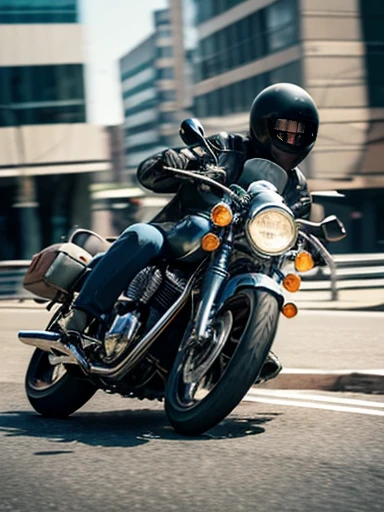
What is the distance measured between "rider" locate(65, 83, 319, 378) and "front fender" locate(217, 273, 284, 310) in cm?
47

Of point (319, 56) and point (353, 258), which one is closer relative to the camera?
point (353, 258)

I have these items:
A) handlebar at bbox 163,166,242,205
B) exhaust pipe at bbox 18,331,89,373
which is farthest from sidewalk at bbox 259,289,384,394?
handlebar at bbox 163,166,242,205

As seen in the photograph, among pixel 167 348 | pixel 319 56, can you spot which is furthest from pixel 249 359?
pixel 319 56

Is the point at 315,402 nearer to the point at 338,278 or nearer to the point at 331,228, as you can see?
the point at 331,228

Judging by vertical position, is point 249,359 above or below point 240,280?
below

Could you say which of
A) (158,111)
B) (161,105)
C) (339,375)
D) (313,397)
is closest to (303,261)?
(313,397)

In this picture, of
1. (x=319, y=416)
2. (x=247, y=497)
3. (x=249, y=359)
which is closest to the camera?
(x=247, y=497)

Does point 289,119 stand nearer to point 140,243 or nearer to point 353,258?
point 140,243

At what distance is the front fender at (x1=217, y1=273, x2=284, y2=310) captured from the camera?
4.75m

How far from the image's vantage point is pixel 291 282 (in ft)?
16.7

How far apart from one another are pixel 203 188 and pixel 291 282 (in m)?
0.58

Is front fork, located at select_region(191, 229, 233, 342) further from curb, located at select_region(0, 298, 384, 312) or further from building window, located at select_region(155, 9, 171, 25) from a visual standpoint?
building window, located at select_region(155, 9, 171, 25)

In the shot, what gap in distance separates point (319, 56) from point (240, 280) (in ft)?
81.3

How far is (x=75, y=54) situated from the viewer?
2669cm
